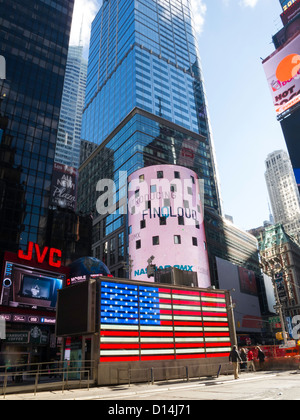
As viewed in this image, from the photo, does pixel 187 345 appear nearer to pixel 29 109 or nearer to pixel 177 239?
pixel 177 239

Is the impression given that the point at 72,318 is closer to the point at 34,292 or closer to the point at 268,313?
the point at 34,292

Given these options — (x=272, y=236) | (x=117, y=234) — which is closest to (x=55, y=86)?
(x=117, y=234)

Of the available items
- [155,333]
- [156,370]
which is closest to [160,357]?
[156,370]

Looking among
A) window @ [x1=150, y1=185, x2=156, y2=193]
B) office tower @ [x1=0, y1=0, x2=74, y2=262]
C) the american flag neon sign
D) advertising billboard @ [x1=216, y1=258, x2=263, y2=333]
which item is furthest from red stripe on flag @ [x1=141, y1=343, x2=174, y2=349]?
advertising billboard @ [x1=216, y1=258, x2=263, y2=333]

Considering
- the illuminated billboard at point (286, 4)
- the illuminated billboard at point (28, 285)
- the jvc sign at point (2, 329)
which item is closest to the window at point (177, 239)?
the illuminated billboard at point (28, 285)

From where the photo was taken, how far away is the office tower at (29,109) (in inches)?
2288

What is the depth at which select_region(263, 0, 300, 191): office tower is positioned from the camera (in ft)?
239

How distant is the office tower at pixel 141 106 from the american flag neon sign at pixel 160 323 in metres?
51.8

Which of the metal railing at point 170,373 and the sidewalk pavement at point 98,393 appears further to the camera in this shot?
the metal railing at point 170,373

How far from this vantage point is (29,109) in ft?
220

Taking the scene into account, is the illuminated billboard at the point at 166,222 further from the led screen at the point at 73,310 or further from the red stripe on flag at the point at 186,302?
the led screen at the point at 73,310

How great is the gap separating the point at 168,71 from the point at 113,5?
49.8m

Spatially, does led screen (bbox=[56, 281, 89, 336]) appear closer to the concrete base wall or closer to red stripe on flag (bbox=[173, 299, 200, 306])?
the concrete base wall

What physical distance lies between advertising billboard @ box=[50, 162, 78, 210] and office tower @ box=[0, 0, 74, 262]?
1.86m
